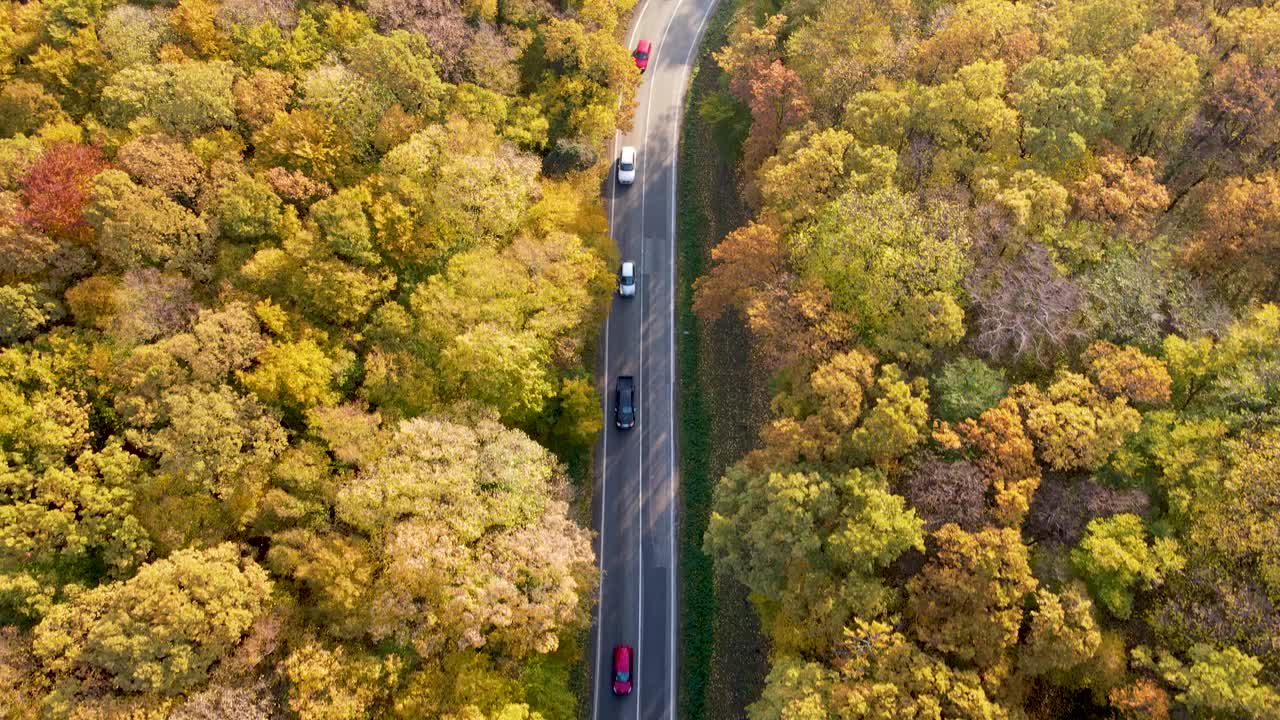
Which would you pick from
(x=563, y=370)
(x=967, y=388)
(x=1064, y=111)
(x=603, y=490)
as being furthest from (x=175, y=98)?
(x=1064, y=111)

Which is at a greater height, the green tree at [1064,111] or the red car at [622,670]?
the green tree at [1064,111]

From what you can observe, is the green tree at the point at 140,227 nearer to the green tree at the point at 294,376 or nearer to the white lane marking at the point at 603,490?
the green tree at the point at 294,376

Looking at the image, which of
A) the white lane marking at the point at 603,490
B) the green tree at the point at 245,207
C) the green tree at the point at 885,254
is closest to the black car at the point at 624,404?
the white lane marking at the point at 603,490

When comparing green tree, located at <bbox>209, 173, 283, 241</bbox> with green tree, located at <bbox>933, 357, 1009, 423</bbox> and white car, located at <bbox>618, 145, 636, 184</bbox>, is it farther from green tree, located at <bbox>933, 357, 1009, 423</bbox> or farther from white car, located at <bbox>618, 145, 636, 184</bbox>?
green tree, located at <bbox>933, 357, 1009, 423</bbox>

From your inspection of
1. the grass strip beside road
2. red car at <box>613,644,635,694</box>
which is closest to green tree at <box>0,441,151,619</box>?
red car at <box>613,644,635,694</box>

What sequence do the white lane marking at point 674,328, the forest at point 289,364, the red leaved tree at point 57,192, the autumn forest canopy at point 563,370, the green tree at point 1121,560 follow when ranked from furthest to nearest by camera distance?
the white lane marking at point 674,328 → the red leaved tree at point 57,192 → the forest at point 289,364 → the autumn forest canopy at point 563,370 → the green tree at point 1121,560

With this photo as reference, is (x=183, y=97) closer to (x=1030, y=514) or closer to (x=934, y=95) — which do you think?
(x=934, y=95)

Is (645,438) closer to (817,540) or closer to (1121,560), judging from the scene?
(817,540)

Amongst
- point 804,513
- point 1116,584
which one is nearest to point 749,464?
point 804,513
